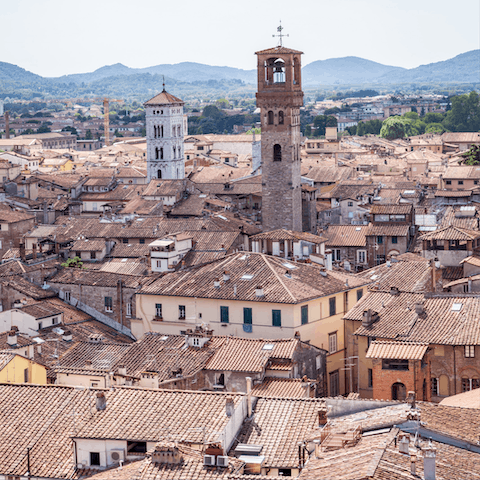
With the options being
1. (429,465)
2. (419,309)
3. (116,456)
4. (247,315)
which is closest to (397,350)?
(419,309)

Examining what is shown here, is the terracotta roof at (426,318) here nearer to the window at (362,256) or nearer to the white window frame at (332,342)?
Result: the white window frame at (332,342)

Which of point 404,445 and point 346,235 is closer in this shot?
point 404,445

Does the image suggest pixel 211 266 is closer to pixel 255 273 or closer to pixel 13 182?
pixel 255 273

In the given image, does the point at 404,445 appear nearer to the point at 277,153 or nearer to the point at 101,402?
the point at 101,402

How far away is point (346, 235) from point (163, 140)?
43741mm

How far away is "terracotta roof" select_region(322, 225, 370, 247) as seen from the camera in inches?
2490

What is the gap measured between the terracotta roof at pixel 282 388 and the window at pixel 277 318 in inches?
287

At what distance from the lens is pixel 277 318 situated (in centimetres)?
4188

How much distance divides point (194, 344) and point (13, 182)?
6468cm

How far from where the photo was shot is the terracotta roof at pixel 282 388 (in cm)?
3247

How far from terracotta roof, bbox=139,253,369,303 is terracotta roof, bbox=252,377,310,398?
751 cm

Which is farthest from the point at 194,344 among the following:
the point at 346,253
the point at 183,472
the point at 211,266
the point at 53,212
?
the point at 53,212

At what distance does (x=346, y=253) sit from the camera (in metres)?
63.3

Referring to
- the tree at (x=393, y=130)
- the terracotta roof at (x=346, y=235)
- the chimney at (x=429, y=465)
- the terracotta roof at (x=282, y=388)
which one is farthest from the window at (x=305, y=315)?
the tree at (x=393, y=130)
